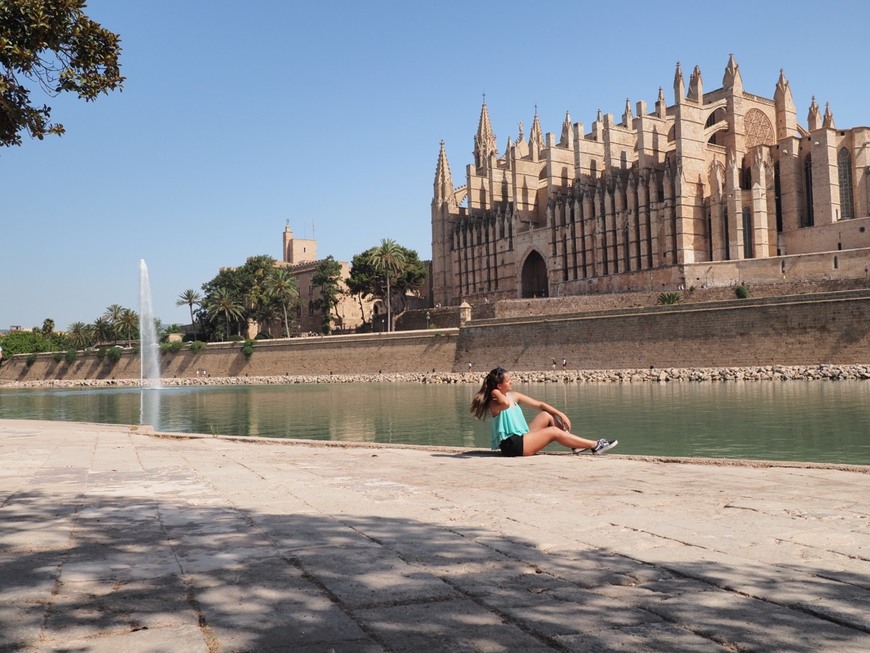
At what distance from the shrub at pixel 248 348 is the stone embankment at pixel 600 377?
1.81m

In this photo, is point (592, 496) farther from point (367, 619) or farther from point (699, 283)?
point (699, 283)

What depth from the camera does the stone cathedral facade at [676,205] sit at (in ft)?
133

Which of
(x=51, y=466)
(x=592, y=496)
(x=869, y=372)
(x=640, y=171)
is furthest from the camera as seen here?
(x=640, y=171)

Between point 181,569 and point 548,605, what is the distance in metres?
1.64

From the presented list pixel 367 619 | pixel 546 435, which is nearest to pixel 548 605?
pixel 367 619

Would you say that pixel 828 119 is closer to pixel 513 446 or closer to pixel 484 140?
pixel 484 140

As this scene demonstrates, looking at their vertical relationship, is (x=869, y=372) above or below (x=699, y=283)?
below

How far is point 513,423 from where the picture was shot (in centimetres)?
800

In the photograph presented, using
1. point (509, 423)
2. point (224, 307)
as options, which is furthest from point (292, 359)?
point (509, 423)

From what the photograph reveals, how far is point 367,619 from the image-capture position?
9.21 ft

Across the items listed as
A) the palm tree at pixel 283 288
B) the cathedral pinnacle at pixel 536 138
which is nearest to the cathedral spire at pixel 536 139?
the cathedral pinnacle at pixel 536 138

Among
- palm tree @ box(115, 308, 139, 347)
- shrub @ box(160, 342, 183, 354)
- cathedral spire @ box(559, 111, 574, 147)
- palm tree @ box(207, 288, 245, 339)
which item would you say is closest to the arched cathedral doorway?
cathedral spire @ box(559, 111, 574, 147)

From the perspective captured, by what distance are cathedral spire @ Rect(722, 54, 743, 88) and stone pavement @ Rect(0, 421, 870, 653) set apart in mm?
45399

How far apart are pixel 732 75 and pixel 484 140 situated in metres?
32.5
